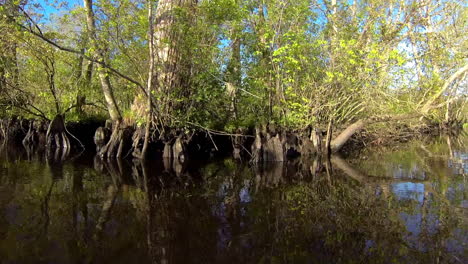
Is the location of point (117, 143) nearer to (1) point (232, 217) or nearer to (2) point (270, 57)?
(2) point (270, 57)

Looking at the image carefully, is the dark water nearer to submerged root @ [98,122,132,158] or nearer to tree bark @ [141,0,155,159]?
tree bark @ [141,0,155,159]

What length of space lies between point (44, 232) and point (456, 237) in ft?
16.5

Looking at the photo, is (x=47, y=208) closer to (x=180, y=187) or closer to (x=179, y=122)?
(x=180, y=187)

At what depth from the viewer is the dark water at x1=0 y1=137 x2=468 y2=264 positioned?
340cm

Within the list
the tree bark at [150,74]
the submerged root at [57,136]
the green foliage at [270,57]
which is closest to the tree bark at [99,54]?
the green foliage at [270,57]

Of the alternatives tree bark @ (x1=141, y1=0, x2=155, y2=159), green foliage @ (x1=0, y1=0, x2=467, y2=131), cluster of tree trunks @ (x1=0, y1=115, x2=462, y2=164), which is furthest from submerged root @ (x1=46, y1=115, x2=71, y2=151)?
tree bark @ (x1=141, y1=0, x2=155, y2=159)

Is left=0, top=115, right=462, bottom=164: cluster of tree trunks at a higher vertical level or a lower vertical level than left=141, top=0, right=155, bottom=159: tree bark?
lower

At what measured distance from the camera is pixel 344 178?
7.68m

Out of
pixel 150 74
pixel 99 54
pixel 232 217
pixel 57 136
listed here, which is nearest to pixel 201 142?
pixel 150 74

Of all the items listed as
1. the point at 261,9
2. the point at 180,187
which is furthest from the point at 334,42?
the point at 180,187

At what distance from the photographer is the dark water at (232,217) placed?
3404 mm

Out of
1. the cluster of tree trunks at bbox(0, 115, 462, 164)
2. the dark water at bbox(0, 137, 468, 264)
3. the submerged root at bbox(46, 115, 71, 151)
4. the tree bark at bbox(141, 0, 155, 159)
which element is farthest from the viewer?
the submerged root at bbox(46, 115, 71, 151)

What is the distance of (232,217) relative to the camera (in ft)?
15.2

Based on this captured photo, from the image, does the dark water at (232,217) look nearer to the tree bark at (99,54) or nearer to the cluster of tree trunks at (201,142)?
the cluster of tree trunks at (201,142)
